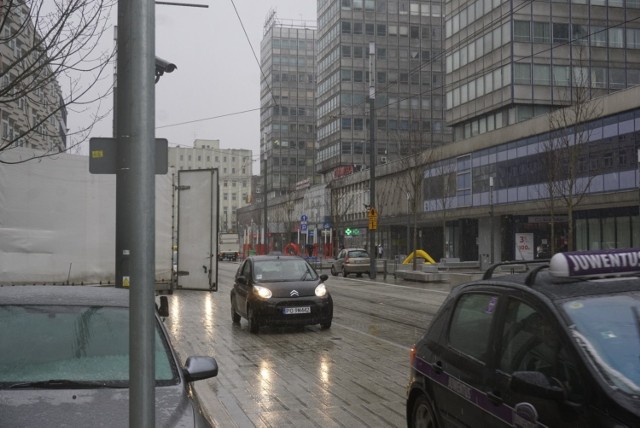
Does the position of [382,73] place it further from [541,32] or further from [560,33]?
[541,32]

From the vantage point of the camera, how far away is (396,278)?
3284cm

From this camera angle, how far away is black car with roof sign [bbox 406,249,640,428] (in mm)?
3027

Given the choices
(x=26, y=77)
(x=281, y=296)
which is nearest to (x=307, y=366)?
(x=281, y=296)

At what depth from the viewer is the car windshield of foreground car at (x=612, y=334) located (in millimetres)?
3064

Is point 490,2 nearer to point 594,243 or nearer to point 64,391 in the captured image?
point 594,243

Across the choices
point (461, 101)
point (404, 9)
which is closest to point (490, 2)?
point (461, 101)

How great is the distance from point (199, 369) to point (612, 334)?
2.46 m

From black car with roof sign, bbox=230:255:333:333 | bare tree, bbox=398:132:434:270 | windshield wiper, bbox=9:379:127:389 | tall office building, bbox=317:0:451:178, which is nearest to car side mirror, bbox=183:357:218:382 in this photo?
windshield wiper, bbox=9:379:127:389

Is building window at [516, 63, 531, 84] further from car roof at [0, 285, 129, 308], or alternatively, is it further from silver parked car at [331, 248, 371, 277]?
car roof at [0, 285, 129, 308]

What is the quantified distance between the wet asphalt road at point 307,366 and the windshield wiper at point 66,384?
249cm

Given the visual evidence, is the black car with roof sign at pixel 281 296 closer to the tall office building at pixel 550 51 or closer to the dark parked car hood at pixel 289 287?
the dark parked car hood at pixel 289 287

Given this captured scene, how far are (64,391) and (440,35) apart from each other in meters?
91.3

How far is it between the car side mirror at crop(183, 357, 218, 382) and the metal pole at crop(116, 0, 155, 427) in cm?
170

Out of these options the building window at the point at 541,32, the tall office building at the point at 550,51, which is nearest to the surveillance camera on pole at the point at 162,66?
the tall office building at the point at 550,51
